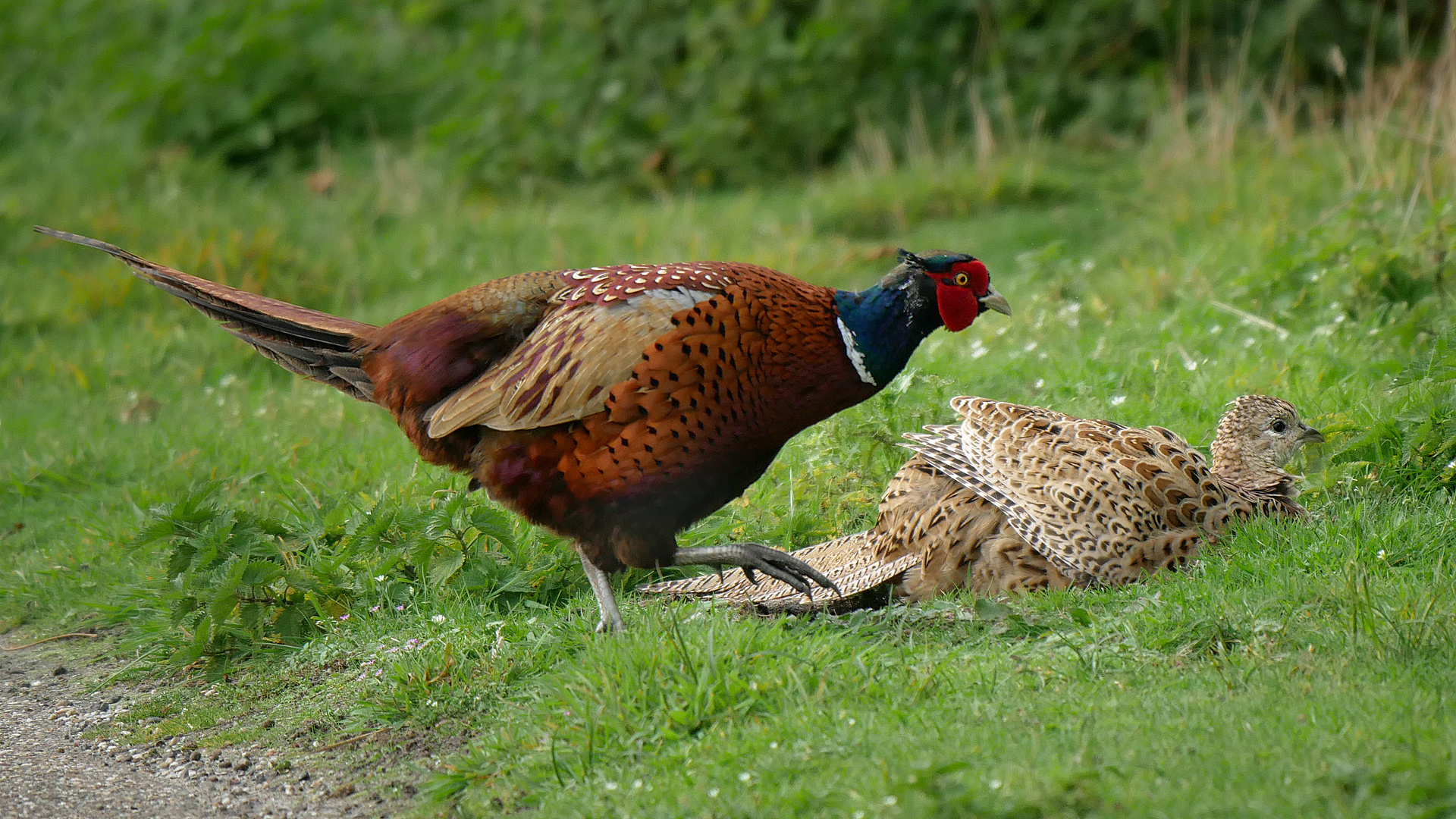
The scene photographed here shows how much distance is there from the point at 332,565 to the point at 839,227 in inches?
198

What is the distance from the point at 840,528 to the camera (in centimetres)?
480

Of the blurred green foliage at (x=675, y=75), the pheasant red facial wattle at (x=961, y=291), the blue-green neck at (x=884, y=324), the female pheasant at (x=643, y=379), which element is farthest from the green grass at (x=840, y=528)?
the blurred green foliage at (x=675, y=75)

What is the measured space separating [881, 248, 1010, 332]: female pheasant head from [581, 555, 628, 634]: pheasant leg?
119 centimetres

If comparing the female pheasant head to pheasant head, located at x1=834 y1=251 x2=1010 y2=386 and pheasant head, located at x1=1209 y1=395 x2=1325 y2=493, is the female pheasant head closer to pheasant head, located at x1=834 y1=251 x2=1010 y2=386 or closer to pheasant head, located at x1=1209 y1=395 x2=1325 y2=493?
pheasant head, located at x1=834 y1=251 x2=1010 y2=386

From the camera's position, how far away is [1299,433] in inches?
174

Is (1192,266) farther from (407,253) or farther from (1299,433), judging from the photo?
(407,253)

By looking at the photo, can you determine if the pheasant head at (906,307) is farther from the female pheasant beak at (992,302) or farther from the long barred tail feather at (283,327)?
the long barred tail feather at (283,327)

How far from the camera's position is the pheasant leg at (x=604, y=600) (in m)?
3.89

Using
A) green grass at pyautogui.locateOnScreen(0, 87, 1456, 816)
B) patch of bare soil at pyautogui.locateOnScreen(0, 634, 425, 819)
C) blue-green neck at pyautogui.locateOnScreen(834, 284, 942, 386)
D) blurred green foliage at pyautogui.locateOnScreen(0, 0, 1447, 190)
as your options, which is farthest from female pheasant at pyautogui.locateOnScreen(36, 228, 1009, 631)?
blurred green foliage at pyautogui.locateOnScreen(0, 0, 1447, 190)

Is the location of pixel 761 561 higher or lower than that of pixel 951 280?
lower

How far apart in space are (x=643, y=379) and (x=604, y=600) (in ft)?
2.26

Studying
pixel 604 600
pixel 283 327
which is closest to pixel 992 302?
pixel 604 600

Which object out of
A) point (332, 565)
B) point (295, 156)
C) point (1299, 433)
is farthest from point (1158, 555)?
point (295, 156)

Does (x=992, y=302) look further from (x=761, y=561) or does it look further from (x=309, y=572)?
(x=309, y=572)
